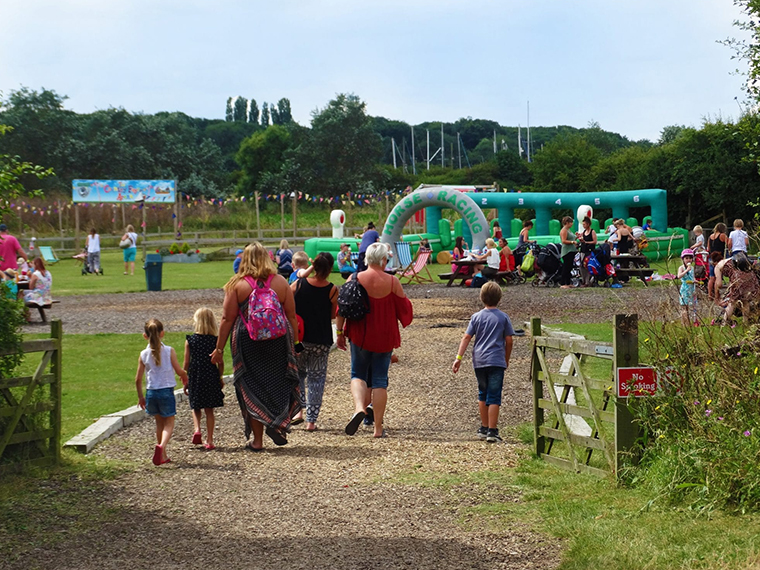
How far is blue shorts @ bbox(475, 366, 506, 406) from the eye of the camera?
26.0ft

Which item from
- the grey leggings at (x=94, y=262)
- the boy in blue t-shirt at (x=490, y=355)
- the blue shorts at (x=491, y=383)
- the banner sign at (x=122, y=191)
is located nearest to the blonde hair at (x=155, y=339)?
the boy in blue t-shirt at (x=490, y=355)

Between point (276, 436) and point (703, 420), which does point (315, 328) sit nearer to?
point (276, 436)

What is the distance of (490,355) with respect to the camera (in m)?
7.92

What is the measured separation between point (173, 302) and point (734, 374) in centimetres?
1664

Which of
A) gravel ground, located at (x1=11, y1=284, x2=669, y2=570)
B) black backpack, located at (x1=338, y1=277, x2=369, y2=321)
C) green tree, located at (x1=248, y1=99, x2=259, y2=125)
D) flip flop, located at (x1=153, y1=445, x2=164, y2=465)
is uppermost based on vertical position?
green tree, located at (x1=248, y1=99, x2=259, y2=125)

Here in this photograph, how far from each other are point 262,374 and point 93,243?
961 inches

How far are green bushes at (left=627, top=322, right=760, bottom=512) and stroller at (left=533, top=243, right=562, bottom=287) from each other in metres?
16.4

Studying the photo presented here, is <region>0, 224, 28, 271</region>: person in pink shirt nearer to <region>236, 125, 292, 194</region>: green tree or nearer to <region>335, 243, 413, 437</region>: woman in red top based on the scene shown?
<region>335, 243, 413, 437</region>: woman in red top

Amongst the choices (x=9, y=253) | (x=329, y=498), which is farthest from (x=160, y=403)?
(x=9, y=253)

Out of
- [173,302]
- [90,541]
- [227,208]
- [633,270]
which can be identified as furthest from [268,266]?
A: [227,208]

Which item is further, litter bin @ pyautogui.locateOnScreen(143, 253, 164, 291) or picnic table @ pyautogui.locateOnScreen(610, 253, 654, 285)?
litter bin @ pyautogui.locateOnScreen(143, 253, 164, 291)

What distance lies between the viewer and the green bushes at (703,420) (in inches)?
207

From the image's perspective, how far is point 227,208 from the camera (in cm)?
6241

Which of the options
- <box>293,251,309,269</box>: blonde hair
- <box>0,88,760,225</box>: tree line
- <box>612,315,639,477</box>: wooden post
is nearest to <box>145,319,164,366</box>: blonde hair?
<box>293,251,309,269</box>: blonde hair
